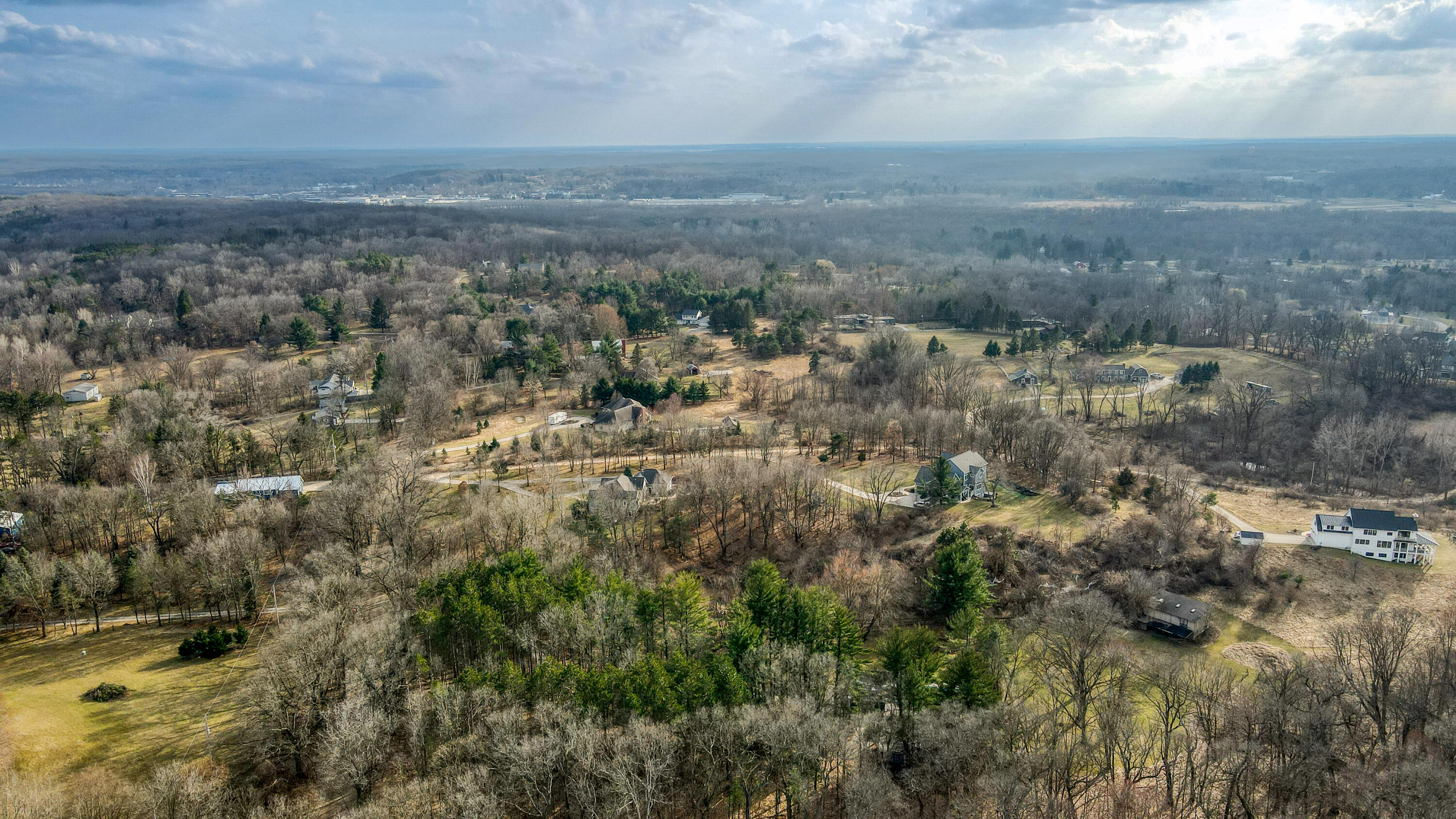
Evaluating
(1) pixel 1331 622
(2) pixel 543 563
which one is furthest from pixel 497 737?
(1) pixel 1331 622

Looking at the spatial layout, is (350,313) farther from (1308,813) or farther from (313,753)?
(1308,813)

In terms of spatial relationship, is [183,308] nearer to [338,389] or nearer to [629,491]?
[338,389]

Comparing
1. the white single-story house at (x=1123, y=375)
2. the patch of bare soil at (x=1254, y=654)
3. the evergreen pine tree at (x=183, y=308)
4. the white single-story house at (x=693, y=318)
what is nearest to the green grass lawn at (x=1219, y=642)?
the patch of bare soil at (x=1254, y=654)

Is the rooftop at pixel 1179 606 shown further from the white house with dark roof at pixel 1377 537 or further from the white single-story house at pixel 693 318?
the white single-story house at pixel 693 318

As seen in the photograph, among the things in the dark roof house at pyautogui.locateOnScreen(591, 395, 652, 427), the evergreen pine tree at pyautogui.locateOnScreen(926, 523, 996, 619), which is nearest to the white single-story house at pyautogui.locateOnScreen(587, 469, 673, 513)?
the dark roof house at pyautogui.locateOnScreen(591, 395, 652, 427)

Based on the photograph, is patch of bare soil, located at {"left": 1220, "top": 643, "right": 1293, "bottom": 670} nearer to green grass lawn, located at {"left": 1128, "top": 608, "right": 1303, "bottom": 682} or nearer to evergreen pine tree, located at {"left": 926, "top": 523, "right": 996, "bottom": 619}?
green grass lawn, located at {"left": 1128, "top": 608, "right": 1303, "bottom": 682}

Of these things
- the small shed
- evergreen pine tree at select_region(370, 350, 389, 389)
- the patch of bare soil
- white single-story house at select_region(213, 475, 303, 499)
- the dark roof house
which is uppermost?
evergreen pine tree at select_region(370, 350, 389, 389)
